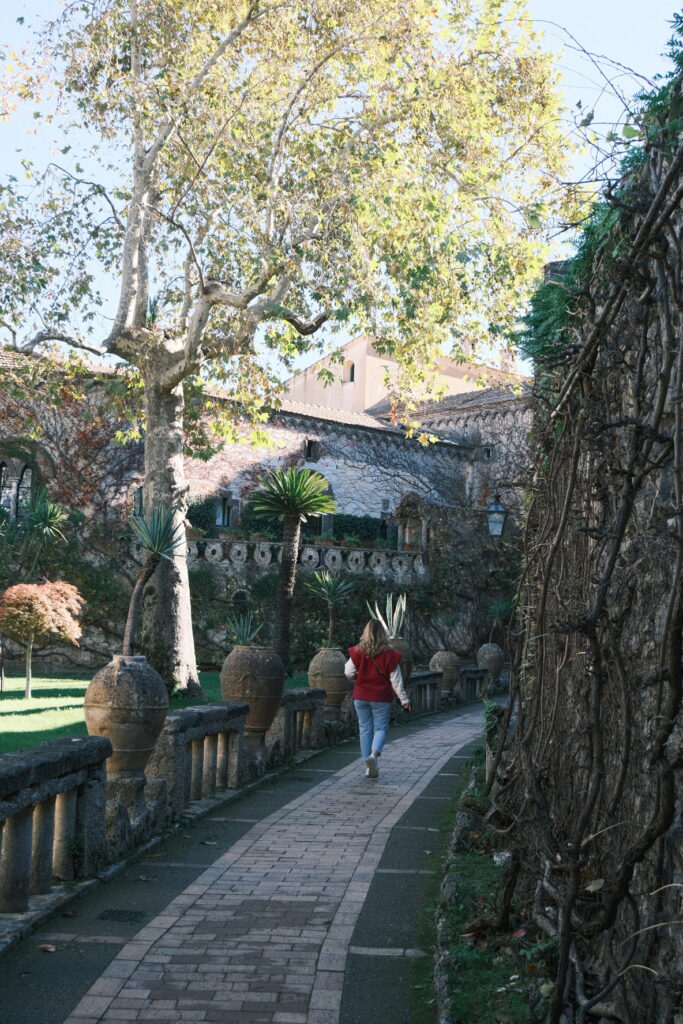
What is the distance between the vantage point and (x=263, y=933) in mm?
4941

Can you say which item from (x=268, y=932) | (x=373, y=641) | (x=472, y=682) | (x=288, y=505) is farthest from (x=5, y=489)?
(x=268, y=932)

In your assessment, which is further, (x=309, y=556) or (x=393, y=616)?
(x=309, y=556)

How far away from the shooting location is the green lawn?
34.0 feet

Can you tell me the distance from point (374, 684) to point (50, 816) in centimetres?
474

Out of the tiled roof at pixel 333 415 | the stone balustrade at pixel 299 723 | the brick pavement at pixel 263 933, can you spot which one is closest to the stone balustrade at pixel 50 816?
the brick pavement at pixel 263 933

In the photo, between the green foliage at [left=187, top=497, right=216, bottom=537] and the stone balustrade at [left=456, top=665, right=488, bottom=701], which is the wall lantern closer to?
the stone balustrade at [left=456, top=665, right=488, bottom=701]

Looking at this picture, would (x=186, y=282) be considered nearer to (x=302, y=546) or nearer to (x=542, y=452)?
(x=302, y=546)

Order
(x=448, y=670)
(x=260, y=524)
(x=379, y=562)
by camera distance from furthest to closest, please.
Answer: (x=260, y=524), (x=379, y=562), (x=448, y=670)

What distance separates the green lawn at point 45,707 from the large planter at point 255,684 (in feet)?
5.52

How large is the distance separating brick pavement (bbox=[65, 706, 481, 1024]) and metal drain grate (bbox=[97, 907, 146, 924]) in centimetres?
11

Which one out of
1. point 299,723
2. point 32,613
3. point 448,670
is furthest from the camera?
point 448,670

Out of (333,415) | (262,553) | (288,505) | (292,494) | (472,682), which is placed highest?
(333,415)

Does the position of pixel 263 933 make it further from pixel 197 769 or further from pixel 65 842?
pixel 197 769

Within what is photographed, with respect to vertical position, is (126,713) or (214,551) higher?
(214,551)
